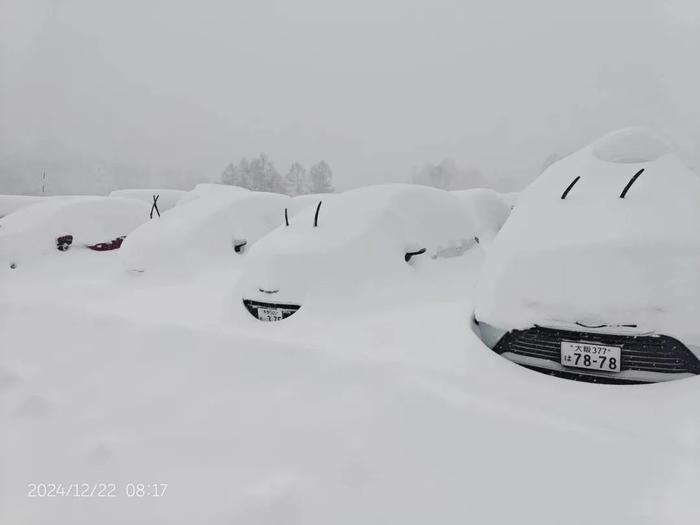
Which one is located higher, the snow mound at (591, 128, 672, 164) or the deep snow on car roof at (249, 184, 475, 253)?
the snow mound at (591, 128, 672, 164)

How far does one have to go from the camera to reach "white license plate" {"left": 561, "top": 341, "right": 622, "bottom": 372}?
238cm

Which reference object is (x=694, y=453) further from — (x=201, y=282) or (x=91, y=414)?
(x=201, y=282)

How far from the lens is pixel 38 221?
7520 millimetres

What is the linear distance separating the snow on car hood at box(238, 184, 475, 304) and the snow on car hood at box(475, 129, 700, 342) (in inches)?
57.5

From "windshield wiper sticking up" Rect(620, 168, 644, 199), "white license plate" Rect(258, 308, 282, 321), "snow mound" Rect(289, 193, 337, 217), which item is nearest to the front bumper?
"windshield wiper sticking up" Rect(620, 168, 644, 199)

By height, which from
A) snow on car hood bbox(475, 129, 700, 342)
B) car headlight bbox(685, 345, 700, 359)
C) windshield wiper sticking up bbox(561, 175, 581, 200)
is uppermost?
windshield wiper sticking up bbox(561, 175, 581, 200)

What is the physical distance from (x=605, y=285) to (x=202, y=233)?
5528 mm

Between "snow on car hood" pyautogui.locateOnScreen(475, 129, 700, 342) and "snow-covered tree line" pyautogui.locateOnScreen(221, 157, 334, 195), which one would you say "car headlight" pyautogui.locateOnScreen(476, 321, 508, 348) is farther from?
"snow-covered tree line" pyautogui.locateOnScreen(221, 157, 334, 195)

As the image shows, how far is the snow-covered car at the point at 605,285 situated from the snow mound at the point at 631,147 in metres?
0.26

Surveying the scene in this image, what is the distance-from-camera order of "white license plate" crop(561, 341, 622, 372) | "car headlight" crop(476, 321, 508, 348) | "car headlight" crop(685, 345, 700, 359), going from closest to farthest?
"car headlight" crop(685, 345, 700, 359) → "white license plate" crop(561, 341, 622, 372) → "car headlight" crop(476, 321, 508, 348)

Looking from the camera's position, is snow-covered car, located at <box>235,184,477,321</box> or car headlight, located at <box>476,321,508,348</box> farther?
snow-covered car, located at <box>235,184,477,321</box>

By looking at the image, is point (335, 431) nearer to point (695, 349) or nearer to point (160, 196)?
point (695, 349)

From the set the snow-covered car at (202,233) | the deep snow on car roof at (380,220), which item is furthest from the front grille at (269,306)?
the snow-covered car at (202,233)

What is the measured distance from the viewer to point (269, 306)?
13.2ft
